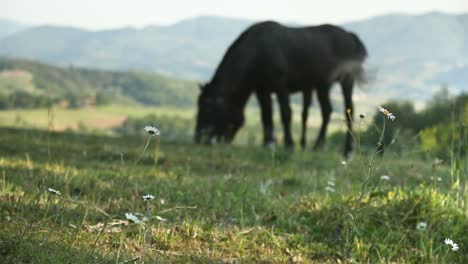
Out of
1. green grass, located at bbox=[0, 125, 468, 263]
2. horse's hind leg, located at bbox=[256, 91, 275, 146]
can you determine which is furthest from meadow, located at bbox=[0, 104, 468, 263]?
horse's hind leg, located at bbox=[256, 91, 275, 146]

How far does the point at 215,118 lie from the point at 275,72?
2211 mm

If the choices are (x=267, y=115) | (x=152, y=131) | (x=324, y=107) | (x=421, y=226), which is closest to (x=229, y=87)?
(x=267, y=115)

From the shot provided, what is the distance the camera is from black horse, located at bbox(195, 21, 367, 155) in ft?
39.8

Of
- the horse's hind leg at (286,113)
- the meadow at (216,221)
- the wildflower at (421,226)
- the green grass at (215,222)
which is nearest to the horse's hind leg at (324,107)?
the horse's hind leg at (286,113)

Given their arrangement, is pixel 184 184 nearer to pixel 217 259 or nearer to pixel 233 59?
pixel 217 259

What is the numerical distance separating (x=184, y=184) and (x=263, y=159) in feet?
14.2

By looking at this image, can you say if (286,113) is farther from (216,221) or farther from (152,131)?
(152,131)

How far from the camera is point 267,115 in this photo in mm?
13234

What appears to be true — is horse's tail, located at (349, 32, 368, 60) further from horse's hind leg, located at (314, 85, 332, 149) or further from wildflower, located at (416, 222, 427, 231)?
wildflower, located at (416, 222, 427, 231)

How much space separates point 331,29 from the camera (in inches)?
527

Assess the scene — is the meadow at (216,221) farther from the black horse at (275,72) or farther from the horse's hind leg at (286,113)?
the black horse at (275,72)

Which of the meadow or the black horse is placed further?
the black horse

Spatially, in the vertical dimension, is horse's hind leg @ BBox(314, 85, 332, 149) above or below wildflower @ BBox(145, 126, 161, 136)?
below

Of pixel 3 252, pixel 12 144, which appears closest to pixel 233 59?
pixel 12 144
